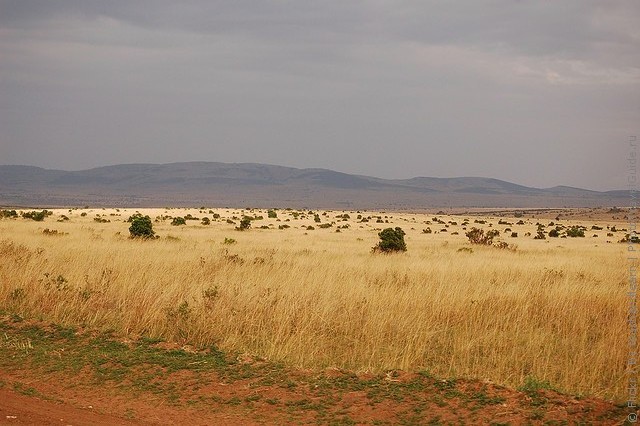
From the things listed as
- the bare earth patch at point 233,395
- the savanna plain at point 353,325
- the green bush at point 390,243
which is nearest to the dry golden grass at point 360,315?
the savanna plain at point 353,325

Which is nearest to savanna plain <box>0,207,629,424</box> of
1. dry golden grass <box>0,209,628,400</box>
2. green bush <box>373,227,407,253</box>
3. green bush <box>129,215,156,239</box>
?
dry golden grass <box>0,209,628,400</box>

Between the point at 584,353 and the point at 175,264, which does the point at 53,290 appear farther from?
the point at 584,353

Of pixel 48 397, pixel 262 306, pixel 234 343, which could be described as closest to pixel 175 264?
pixel 262 306

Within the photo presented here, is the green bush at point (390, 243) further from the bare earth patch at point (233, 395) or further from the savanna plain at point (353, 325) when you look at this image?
the bare earth patch at point (233, 395)

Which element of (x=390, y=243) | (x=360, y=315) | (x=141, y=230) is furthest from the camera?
(x=141, y=230)

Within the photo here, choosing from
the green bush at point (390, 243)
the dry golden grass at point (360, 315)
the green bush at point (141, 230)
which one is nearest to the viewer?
the dry golden grass at point (360, 315)

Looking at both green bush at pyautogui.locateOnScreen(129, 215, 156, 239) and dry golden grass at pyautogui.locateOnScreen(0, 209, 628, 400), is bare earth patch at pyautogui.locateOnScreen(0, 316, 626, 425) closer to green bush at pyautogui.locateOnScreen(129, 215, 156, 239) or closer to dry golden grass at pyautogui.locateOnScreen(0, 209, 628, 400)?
dry golden grass at pyautogui.locateOnScreen(0, 209, 628, 400)

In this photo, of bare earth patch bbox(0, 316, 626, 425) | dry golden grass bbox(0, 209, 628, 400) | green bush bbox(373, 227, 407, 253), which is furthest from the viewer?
green bush bbox(373, 227, 407, 253)

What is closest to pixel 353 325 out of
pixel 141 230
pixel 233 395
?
pixel 233 395

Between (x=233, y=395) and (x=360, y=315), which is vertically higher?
(x=360, y=315)

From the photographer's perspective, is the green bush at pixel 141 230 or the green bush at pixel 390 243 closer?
the green bush at pixel 390 243

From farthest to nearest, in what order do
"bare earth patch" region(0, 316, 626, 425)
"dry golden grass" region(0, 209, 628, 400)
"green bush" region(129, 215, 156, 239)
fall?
"green bush" region(129, 215, 156, 239)
"dry golden grass" region(0, 209, 628, 400)
"bare earth patch" region(0, 316, 626, 425)

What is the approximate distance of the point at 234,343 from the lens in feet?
31.6

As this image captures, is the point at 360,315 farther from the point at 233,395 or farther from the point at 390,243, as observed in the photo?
the point at 390,243
